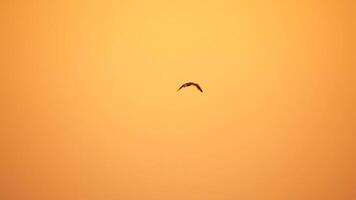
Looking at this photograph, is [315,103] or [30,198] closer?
[30,198]

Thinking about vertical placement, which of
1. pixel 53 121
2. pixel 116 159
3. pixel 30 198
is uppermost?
pixel 53 121

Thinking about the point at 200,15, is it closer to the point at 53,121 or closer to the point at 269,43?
the point at 269,43

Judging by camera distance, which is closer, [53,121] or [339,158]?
[53,121]

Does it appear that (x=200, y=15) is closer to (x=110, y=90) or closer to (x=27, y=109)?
(x=110, y=90)

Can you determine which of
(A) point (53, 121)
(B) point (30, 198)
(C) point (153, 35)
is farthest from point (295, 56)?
(B) point (30, 198)

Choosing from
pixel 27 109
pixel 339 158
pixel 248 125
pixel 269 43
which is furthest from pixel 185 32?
pixel 339 158

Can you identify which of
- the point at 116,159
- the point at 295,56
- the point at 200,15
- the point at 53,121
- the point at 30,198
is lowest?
the point at 30,198

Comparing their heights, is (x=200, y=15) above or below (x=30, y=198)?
above

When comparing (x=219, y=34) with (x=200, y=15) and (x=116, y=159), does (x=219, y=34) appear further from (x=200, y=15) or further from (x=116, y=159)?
(x=116, y=159)

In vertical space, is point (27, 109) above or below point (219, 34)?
below
